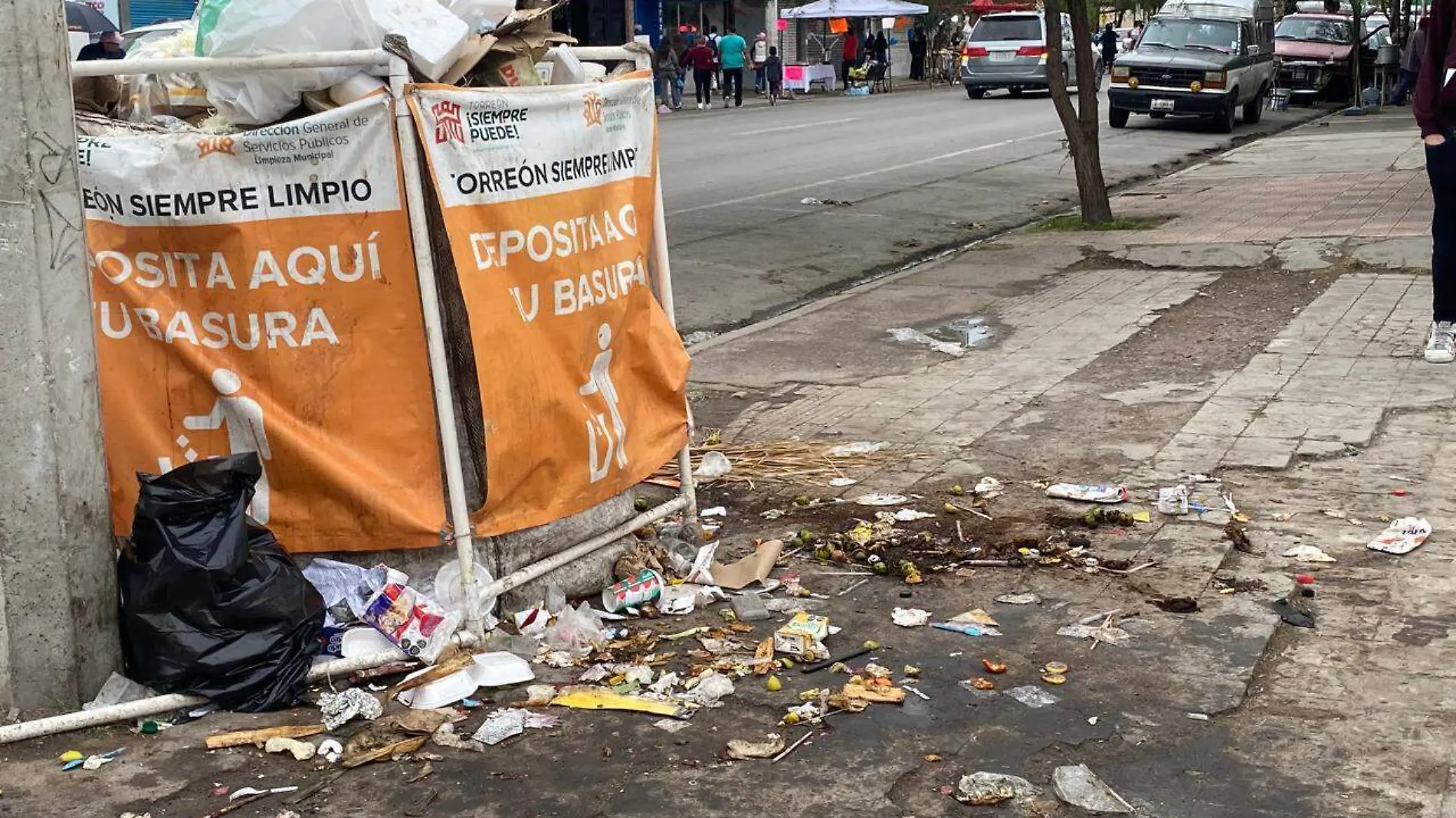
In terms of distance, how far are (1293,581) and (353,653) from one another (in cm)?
302

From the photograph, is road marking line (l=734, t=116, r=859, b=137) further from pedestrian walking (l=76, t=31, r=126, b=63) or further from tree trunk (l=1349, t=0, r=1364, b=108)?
pedestrian walking (l=76, t=31, r=126, b=63)

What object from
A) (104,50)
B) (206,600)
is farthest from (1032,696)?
(104,50)

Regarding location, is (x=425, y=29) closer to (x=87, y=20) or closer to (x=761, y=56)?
(x=87, y=20)

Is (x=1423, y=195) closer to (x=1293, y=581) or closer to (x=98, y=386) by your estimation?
(x=1293, y=581)

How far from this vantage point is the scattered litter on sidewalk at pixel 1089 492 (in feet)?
19.9

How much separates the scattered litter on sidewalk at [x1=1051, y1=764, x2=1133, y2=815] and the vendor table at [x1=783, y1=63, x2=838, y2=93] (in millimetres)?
40728

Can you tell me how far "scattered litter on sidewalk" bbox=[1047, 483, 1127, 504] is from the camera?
239 inches

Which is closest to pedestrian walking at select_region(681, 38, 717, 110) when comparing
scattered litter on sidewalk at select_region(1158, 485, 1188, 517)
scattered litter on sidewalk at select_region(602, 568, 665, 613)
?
scattered litter on sidewalk at select_region(1158, 485, 1188, 517)

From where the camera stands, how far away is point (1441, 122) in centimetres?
779

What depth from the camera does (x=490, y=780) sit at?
12.7 feet

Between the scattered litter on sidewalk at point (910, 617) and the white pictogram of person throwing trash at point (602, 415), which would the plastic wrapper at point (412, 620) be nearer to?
the white pictogram of person throwing trash at point (602, 415)

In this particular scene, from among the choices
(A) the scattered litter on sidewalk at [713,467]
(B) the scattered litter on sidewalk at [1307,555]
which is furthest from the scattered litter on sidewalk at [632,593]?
(B) the scattered litter on sidewalk at [1307,555]

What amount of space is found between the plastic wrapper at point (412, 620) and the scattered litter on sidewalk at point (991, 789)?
1.65 m

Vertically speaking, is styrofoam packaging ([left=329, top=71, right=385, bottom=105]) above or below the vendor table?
below
